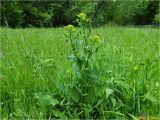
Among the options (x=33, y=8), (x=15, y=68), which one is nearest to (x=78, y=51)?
(x=15, y=68)

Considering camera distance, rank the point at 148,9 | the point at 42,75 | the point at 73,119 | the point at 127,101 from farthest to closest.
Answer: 1. the point at 148,9
2. the point at 42,75
3. the point at 127,101
4. the point at 73,119

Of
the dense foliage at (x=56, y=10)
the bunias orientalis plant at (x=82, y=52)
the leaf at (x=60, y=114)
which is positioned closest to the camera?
the leaf at (x=60, y=114)

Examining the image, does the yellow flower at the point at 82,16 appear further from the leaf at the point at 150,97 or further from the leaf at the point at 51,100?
the leaf at the point at 150,97

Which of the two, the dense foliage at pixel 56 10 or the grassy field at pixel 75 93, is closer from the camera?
the grassy field at pixel 75 93

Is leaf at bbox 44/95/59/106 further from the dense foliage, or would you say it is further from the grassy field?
the dense foliage

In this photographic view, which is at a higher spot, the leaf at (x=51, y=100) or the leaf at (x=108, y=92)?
the leaf at (x=108, y=92)

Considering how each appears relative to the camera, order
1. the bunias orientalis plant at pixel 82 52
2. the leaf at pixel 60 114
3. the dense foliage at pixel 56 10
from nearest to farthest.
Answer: the leaf at pixel 60 114 < the bunias orientalis plant at pixel 82 52 < the dense foliage at pixel 56 10

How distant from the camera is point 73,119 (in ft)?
9.07

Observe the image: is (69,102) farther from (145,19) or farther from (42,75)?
(145,19)

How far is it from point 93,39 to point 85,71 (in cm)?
27

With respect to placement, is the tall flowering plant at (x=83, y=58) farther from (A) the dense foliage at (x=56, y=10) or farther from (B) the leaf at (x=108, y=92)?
(A) the dense foliage at (x=56, y=10)

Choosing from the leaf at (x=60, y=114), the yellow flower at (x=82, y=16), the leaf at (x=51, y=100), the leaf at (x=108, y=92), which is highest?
the yellow flower at (x=82, y=16)

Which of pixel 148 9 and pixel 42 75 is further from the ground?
pixel 42 75

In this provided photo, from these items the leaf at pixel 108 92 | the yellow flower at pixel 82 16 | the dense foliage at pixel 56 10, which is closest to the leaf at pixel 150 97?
the leaf at pixel 108 92
